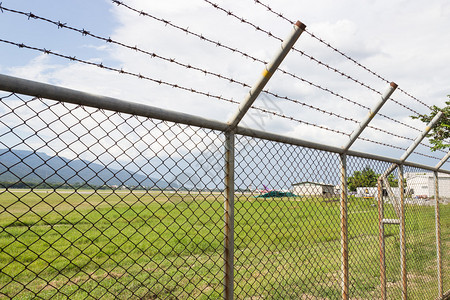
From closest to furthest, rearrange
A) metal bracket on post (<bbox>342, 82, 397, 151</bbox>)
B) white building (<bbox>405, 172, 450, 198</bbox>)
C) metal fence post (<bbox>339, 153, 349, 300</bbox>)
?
metal fence post (<bbox>339, 153, 349, 300</bbox>) < metal bracket on post (<bbox>342, 82, 397, 151</bbox>) < white building (<bbox>405, 172, 450, 198</bbox>)

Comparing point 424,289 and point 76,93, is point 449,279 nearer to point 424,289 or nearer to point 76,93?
point 424,289

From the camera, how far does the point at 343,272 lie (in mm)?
3051

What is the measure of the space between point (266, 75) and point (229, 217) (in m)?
0.97

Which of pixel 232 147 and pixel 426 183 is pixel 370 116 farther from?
pixel 426 183

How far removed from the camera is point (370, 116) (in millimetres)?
3246

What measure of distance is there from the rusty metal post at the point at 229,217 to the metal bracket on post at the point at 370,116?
5.21ft

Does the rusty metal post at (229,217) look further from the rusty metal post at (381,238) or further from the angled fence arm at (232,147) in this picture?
the rusty metal post at (381,238)

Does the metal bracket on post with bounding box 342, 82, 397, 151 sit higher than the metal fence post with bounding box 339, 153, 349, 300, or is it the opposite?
the metal bracket on post with bounding box 342, 82, 397, 151

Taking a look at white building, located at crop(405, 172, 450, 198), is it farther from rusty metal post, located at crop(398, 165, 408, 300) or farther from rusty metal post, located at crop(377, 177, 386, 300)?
rusty metal post, located at crop(377, 177, 386, 300)

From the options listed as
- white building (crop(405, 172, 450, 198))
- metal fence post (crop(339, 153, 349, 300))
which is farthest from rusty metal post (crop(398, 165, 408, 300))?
metal fence post (crop(339, 153, 349, 300))

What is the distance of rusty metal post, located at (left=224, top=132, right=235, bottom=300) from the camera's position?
209 cm

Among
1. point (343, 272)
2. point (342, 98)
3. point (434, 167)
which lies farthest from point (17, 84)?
point (434, 167)

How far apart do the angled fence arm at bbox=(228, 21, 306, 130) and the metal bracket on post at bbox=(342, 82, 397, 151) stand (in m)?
1.43

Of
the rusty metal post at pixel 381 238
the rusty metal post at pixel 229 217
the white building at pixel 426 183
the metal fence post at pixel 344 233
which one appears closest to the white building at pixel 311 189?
the metal fence post at pixel 344 233
